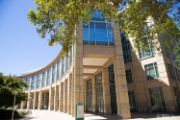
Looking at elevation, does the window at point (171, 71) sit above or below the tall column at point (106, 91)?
above

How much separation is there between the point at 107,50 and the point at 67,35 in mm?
11181

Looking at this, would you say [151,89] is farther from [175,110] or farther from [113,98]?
[113,98]

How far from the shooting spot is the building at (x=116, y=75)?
19109mm

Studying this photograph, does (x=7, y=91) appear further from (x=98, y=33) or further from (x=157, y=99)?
(x=157, y=99)

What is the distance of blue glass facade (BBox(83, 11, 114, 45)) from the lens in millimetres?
20487

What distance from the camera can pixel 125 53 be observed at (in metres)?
29.4

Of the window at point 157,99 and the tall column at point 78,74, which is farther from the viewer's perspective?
the window at point 157,99

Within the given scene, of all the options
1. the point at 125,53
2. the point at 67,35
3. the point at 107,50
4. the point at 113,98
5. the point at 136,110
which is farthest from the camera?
the point at 125,53

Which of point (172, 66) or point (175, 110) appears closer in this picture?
point (175, 110)

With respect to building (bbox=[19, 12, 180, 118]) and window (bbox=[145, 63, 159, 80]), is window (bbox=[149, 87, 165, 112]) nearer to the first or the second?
building (bbox=[19, 12, 180, 118])

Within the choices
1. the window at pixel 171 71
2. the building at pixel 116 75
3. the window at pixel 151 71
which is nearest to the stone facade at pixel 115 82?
the building at pixel 116 75

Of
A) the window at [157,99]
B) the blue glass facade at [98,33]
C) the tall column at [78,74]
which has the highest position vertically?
the blue glass facade at [98,33]

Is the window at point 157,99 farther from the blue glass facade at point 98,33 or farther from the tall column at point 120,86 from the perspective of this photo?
the blue glass facade at point 98,33

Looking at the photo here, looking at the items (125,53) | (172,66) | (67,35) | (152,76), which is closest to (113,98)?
(152,76)
